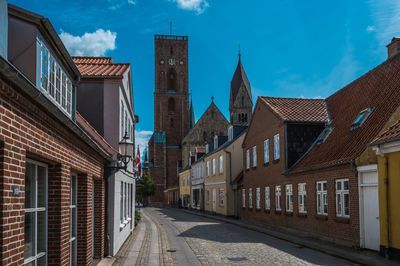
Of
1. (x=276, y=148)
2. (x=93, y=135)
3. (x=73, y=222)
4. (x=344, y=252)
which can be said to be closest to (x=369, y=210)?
(x=344, y=252)

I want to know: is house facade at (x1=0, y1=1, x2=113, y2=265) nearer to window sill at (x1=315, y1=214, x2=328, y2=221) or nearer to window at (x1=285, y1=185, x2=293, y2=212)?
window sill at (x1=315, y1=214, x2=328, y2=221)

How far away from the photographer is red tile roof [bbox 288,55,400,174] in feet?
49.2

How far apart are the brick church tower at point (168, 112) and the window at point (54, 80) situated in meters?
56.2

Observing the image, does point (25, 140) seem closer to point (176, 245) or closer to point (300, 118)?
point (176, 245)

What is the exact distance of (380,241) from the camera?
12344 millimetres

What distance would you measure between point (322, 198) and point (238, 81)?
6042cm

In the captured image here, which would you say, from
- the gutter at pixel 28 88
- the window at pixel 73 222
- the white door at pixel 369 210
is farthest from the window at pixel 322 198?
the gutter at pixel 28 88

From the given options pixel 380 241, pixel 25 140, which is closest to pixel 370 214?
pixel 380 241

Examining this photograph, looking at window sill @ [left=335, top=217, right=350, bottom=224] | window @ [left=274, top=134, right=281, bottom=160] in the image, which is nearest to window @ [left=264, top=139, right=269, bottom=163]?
window @ [left=274, top=134, right=281, bottom=160]

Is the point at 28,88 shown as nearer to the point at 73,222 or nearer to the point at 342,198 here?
the point at 73,222

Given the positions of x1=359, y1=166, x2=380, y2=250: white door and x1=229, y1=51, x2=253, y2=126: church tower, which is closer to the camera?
x1=359, y1=166, x2=380, y2=250: white door

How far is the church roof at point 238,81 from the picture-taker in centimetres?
7488

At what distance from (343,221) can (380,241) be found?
A: 8.51 feet

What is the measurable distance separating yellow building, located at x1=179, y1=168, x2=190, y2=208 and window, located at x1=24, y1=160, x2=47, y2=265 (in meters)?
47.1
